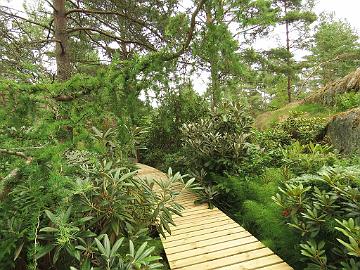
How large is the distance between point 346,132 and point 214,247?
4.85 metres

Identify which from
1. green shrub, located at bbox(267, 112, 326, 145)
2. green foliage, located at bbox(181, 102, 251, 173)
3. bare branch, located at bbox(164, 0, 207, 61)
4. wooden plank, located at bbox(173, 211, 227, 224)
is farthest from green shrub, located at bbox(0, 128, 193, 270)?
green shrub, located at bbox(267, 112, 326, 145)

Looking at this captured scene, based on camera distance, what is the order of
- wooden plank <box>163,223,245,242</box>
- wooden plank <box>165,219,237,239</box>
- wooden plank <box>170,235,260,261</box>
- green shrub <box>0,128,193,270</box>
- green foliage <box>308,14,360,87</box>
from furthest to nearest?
green foliage <box>308,14,360,87</box>
wooden plank <box>165,219,237,239</box>
wooden plank <box>163,223,245,242</box>
wooden plank <box>170,235,260,261</box>
green shrub <box>0,128,193,270</box>

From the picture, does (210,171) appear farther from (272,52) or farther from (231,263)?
(272,52)

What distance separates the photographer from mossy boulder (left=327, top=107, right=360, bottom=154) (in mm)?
5943

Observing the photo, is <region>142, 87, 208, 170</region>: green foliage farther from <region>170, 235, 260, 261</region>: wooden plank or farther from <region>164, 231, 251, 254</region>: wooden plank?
<region>170, 235, 260, 261</region>: wooden plank

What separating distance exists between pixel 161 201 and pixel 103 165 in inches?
30.0

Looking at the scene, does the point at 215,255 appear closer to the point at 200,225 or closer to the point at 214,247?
the point at 214,247

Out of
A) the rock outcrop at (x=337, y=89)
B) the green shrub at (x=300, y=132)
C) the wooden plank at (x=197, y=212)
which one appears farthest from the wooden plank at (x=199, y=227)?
the rock outcrop at (x=337, y=89)

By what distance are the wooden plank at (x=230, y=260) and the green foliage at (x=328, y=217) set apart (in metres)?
0.46

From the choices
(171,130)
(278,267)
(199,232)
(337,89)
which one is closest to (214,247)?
(199,232)

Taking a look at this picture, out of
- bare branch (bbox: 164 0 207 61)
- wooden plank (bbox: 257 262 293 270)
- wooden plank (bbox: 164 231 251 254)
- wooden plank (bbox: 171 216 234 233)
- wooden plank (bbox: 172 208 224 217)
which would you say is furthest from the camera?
wooden plank (bbox: 172 208 224 217)

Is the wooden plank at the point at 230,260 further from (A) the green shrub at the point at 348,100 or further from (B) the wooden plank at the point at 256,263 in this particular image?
(A) the green shrub at the point at 348,100

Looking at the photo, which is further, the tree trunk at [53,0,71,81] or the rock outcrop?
the rock outcrop

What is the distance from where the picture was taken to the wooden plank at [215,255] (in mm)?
2879
